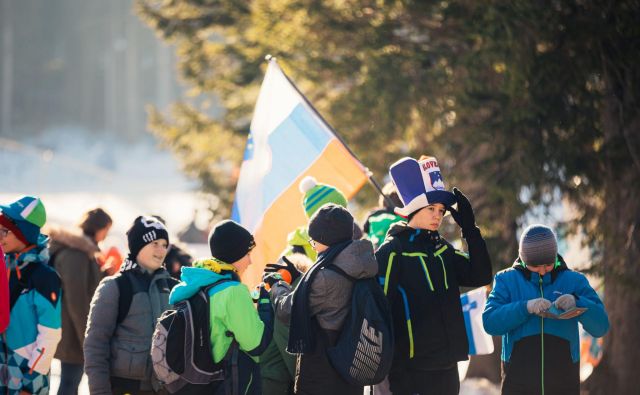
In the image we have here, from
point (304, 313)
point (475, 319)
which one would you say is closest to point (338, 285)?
point (304, 313)

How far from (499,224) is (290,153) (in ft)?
12.8

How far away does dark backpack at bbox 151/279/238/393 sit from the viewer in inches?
198

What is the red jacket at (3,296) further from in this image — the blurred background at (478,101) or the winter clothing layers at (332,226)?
the blurred background at (478,101)

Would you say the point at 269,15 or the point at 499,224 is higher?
the point at 269,15

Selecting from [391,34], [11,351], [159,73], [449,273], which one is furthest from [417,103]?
[159,73]

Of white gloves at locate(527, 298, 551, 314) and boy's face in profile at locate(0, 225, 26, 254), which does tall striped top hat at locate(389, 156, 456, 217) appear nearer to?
white gloves at locate(527, 298, 551, 314)

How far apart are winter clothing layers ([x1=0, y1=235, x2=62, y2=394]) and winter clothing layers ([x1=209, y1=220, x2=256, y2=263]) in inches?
47.2

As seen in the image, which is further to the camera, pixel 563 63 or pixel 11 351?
pixel 563 63

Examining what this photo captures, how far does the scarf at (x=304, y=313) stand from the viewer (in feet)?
16.9

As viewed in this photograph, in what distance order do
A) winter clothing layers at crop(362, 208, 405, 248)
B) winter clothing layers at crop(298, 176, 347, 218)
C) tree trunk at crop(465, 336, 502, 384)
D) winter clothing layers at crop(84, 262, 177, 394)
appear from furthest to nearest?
tree trunk at crop(465, 336, 502, 384), winter clothing layers at crop(362, 208, 405, 248), winter clothing layers at crop(298, 176, 347, 218), winter clothing layers at crop(84, 262, 177, 394)

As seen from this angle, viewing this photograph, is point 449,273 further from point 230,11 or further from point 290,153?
point 230,11

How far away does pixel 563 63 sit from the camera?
9305 millimetres

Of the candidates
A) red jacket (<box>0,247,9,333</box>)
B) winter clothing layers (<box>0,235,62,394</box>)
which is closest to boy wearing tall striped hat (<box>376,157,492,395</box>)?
winter clothing layers (<box>0,235,62,394</box>)

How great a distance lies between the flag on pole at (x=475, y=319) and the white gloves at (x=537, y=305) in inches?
56.3
